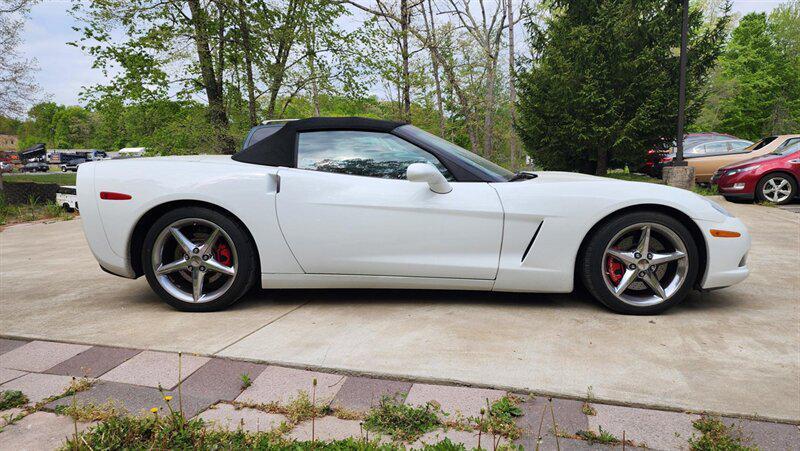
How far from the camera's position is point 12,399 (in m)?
1.82

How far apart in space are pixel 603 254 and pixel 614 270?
0.52ft

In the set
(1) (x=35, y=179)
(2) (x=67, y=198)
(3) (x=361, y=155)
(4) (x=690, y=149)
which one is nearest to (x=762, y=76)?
(4) (x=690, y=149)

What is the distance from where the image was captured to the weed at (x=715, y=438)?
1507 mm

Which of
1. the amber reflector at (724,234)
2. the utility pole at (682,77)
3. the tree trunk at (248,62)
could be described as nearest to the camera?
the amber reflector at (724,234)

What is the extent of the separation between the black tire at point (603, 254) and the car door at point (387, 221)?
1.91ft

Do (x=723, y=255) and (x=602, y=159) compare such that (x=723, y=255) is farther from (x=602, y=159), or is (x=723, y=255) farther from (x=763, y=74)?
(x=763, y=74)

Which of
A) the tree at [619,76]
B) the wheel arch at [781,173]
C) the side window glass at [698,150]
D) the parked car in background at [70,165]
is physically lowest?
the wheel arch at [781,173]

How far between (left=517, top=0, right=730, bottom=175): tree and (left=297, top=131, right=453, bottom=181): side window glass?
11.0 metres

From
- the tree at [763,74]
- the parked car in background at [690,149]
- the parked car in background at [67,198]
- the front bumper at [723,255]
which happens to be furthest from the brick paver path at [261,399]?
the tree at [763,74]

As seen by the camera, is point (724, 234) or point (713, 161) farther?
point (713, 161)

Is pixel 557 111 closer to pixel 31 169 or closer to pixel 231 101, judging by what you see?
pixel 231 101

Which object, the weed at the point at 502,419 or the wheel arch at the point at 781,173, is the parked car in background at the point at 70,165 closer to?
the wheel arch at the point at 781,173

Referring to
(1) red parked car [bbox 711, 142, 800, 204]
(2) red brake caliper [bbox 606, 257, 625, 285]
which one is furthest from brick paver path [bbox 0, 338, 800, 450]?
(1) red parked car [bbox 711, 142, 800, 204]

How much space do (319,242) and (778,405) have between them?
2.33 meters
